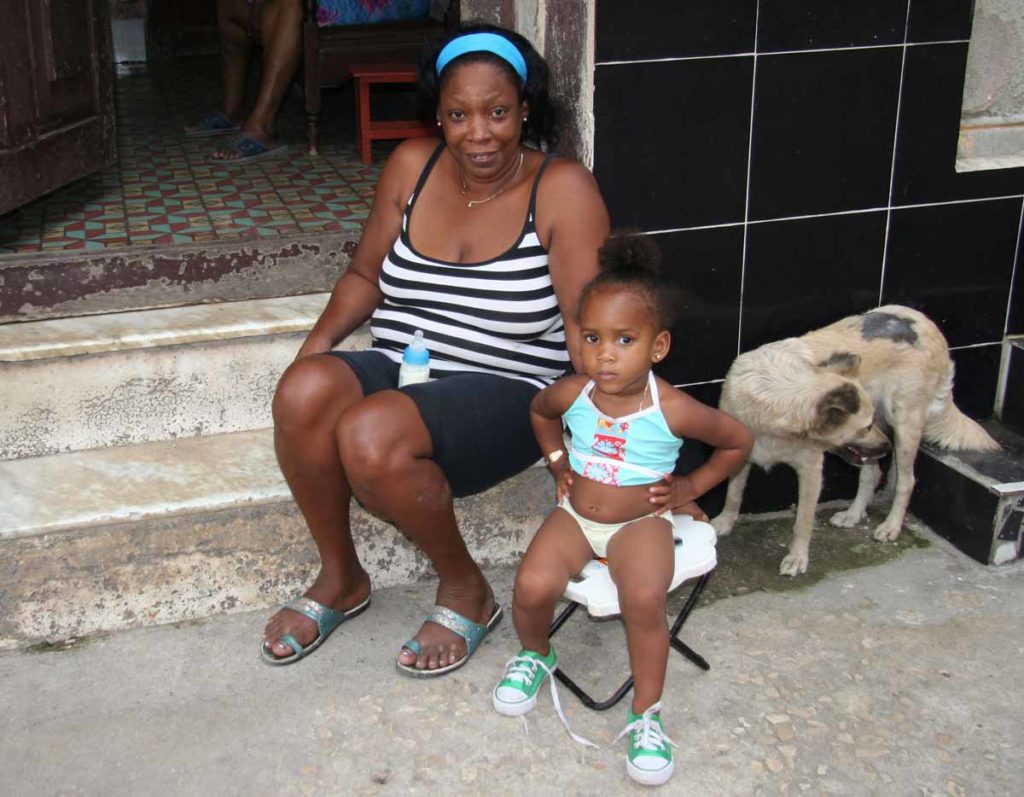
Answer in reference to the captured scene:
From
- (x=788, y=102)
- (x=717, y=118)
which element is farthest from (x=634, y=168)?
(x=788, y=102)

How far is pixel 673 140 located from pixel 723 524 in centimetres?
119

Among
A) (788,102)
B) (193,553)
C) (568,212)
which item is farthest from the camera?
(788,102)

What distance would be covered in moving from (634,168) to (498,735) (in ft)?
5.15

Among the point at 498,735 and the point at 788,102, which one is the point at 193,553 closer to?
the point at 498,735

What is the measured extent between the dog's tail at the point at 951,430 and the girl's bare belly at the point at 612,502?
135 cm

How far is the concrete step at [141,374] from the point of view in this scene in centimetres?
324

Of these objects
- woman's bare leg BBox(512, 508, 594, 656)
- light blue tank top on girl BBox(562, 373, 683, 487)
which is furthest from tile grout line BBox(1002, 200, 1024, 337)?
woman's bare leg BBox(512, 508, 594, 656)

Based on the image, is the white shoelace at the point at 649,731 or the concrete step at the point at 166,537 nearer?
the white shoelace at the point at 649,731

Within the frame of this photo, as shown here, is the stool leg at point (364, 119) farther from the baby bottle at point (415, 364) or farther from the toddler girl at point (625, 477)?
the toddler girl at point (625, 477)

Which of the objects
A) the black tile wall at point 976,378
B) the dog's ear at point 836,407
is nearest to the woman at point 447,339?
the dog's ear at point 836,407

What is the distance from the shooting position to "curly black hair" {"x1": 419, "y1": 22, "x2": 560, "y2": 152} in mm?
2752

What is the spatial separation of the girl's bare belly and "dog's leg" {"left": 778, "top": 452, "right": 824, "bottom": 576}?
879 millimetres

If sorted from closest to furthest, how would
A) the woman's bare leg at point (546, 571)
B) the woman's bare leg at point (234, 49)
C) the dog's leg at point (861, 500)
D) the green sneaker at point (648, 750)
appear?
the green sneaker at point (648, 750), the woman's bare leg at point (546, 571), the dog's leg at point (861, 500), the woman's bare leg at point (234, 49)

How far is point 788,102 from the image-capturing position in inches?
129
